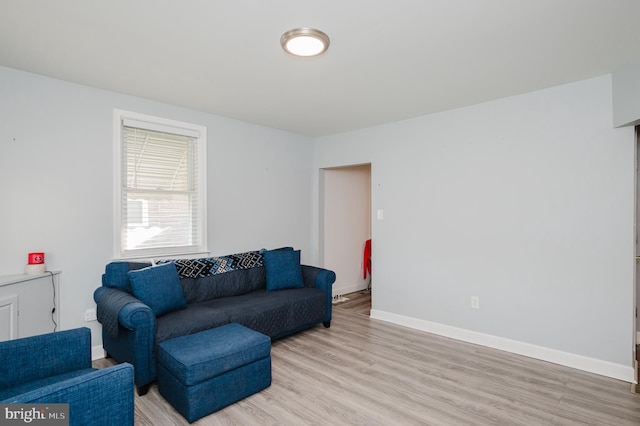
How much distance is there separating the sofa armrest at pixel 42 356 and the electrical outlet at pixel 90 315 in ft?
4.50

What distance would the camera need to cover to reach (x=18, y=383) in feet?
5.67

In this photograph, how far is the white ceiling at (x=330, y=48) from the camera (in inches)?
76.7

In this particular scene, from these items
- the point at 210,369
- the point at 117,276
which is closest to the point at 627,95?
the point at 210,369

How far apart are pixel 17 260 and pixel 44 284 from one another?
0.29 meters

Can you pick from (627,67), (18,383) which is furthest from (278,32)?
(627,67)

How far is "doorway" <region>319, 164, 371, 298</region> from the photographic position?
534 cm

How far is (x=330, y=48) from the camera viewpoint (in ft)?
7.85

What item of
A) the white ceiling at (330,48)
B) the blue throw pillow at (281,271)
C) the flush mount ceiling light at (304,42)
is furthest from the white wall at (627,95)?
the blue throw pillow at (281,271)

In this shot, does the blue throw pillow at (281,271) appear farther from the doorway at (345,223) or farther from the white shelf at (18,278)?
the white shelf at (18,278)

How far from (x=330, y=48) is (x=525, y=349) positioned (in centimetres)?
329

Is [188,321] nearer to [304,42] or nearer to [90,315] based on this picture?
[90,315]

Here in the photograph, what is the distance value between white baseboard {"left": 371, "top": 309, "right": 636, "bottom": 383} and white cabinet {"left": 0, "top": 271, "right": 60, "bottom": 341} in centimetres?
356

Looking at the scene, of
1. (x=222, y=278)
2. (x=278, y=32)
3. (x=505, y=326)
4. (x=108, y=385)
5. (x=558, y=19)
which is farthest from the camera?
(x=222, y=278)

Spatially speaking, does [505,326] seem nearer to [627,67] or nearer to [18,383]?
[627,67]
